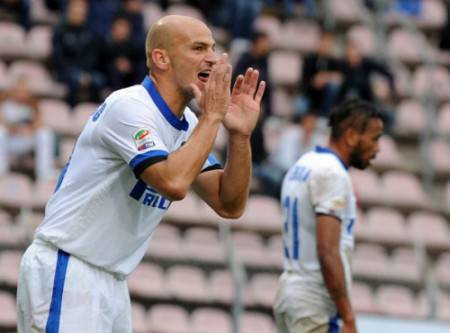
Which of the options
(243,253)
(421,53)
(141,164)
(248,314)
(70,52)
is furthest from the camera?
(421,53)

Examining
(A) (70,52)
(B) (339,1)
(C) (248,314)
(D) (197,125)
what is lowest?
(C) (248,314)

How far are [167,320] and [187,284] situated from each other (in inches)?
22.1

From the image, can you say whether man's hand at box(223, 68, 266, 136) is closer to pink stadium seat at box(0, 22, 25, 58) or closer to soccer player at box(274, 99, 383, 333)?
soccer player at box(274, 99, 383, 333)

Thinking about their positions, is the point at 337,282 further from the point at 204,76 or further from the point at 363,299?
the point at 363,299

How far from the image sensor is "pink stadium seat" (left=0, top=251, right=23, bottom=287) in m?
11.7

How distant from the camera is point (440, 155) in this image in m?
15.2

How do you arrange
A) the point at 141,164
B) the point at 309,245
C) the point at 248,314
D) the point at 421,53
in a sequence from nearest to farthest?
the point at 141,164 → the point at 309,245 → the point at 248,314 → the point at 421,53

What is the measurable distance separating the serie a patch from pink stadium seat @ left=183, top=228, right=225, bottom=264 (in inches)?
263

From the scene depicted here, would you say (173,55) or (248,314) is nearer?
(173,55)

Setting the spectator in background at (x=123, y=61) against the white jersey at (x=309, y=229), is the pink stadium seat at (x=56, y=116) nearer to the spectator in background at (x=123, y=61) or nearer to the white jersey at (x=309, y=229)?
the spectator in background at (x=123, y=61)

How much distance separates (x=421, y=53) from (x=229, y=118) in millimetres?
10933

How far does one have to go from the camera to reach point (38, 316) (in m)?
5.98

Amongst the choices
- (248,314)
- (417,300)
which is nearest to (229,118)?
(248,314)

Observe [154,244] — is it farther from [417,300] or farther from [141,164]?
[141,164]
